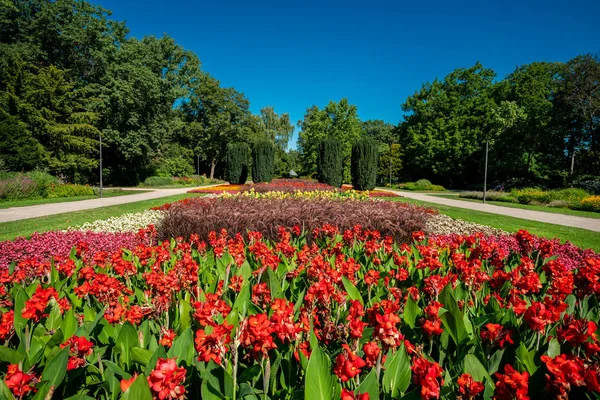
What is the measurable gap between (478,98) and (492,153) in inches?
388

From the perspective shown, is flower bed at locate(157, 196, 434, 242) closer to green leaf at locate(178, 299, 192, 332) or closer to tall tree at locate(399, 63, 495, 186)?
green leaf at locate(178, 299, 192, 332)

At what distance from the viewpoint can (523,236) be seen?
2893 millimetres

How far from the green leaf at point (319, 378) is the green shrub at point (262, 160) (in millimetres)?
24881

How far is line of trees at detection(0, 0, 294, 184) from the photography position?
21.3 metres

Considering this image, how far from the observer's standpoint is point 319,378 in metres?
1.07

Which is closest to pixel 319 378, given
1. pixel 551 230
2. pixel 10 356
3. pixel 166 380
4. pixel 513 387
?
pixel 166 380

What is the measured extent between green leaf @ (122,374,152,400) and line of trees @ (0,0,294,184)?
23586mm

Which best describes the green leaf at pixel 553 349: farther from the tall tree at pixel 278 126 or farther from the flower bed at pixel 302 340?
the tall tree at pixel 278 126

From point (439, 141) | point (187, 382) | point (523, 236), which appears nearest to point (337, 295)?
point (187, 382)

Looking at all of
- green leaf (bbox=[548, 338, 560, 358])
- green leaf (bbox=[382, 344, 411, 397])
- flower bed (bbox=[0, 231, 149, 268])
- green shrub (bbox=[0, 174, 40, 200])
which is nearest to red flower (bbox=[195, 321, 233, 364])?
green leaf (bbox=[382, 344, 411, 397])

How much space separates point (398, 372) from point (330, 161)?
22990 mm

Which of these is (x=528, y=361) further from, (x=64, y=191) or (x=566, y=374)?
(x=64, y=191)

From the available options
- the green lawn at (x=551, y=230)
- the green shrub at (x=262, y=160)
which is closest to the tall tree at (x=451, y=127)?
the green shrub at (x=262, y=160)

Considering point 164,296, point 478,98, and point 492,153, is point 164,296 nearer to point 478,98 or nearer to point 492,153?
point 492,153
